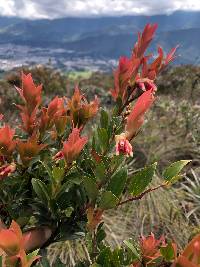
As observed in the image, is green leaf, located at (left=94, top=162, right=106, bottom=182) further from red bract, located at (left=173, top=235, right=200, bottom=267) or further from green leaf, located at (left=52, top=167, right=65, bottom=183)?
red bract, located at (left=173, top=235, right=200, bottom=267)

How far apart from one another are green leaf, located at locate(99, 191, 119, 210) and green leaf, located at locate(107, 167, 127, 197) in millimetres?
47

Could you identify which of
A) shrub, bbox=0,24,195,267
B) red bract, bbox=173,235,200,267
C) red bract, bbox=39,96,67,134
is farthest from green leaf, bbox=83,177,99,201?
red bract, bbox=173,235,200,267

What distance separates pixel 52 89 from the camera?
18.2 metres

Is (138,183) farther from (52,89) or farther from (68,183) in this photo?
(52,89)

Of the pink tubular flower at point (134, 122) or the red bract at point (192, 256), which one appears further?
the pink tubular flower at point (134, 122)

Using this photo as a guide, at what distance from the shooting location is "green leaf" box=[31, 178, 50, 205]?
1.02 metres

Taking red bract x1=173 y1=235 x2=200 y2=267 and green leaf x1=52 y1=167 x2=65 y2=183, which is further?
green leaf x1=52 y1=167 x2=65 y2=183

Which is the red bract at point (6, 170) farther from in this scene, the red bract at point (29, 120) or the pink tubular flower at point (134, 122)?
the pink tubular flower at point (134, 122)

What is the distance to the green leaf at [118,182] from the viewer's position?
1.00 meters

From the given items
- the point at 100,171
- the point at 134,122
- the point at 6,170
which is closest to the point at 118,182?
the point at 100,171

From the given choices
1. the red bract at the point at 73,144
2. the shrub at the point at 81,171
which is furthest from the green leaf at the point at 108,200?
the red bract at the point at 73,144

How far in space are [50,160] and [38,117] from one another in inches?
6.2

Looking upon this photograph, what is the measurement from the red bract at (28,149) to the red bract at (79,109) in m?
0.16

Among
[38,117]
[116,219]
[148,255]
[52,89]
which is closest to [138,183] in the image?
[148,255]
